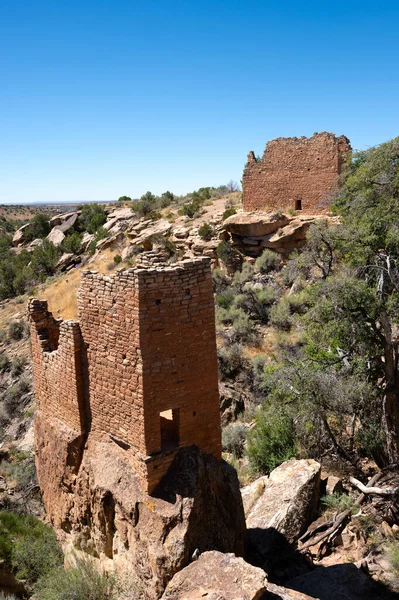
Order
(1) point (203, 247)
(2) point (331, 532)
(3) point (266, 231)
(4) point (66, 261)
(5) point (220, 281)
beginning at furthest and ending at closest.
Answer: (4) point (66, 261), (1) point (203, 247), (5) point (220, 281), (3) point (266, 231), (2) point (331, 532)

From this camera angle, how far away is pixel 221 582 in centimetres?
443

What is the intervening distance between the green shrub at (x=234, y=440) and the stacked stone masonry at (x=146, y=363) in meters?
5.76

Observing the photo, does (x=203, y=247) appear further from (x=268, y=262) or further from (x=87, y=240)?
(x=87, y=240)

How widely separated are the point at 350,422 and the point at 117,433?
7008 mm

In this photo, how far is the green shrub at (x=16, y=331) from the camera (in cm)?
2421

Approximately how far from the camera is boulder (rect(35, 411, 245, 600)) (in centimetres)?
520

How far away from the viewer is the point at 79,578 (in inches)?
220

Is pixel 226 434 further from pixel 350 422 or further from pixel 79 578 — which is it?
pixel 79 578

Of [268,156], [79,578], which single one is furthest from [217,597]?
[268,156]

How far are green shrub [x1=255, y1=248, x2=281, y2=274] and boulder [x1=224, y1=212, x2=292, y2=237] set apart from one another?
1086mm

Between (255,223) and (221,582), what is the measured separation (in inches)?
708

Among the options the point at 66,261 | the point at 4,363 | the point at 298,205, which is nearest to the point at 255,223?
the point at 298,205

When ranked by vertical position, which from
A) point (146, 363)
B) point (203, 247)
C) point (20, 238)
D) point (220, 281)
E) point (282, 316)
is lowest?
point (282, 316)

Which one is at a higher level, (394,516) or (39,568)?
(39,568)
